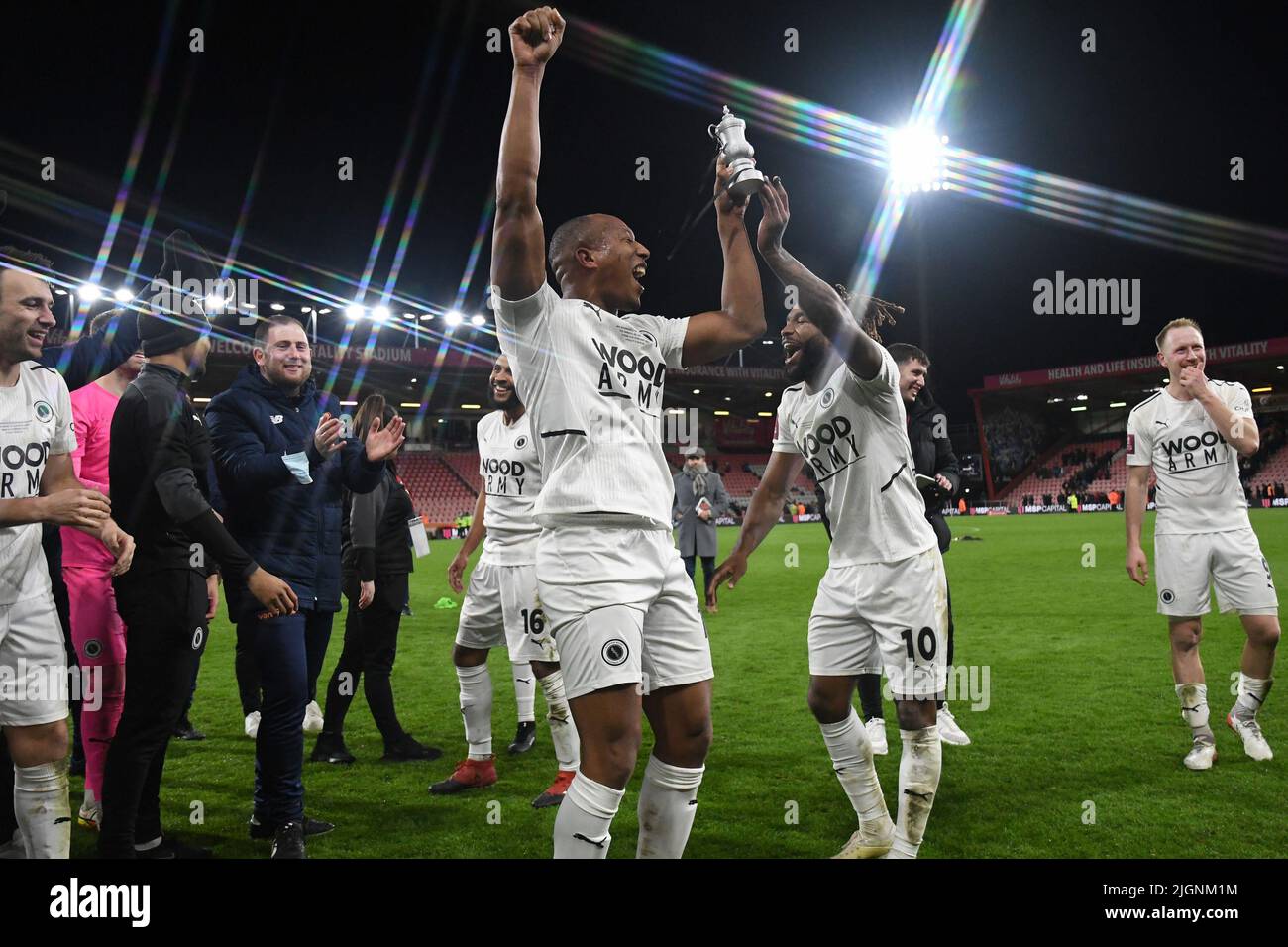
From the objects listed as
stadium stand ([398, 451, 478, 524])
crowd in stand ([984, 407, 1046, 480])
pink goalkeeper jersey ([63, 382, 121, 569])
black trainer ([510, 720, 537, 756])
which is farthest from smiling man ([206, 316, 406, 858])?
crowd in stand ([984, 407, 1046, 480])

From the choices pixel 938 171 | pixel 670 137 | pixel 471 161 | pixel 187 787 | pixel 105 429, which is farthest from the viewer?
pixel 938 171

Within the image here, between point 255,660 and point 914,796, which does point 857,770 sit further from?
point 255,660

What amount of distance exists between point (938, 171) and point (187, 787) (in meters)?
29.9

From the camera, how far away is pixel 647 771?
109 inches

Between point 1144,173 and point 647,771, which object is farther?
point 1144,173

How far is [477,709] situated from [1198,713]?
4.38 m

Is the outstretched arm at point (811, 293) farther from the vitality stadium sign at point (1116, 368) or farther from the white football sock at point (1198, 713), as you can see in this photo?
the vitality stadium sign at point (1116, 368)

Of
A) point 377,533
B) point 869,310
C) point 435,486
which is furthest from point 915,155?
point 435,486

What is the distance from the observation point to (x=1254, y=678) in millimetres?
5262

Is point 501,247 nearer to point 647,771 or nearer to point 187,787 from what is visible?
point 647,771

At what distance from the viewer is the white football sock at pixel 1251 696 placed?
5207mm

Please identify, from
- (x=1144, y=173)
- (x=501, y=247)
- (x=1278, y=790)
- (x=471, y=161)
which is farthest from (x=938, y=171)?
(x=501, y=247)

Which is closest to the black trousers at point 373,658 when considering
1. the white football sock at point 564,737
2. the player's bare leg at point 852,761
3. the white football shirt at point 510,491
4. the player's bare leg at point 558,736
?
the white football shirt at point 510,491

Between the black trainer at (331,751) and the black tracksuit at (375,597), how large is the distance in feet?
0.17
